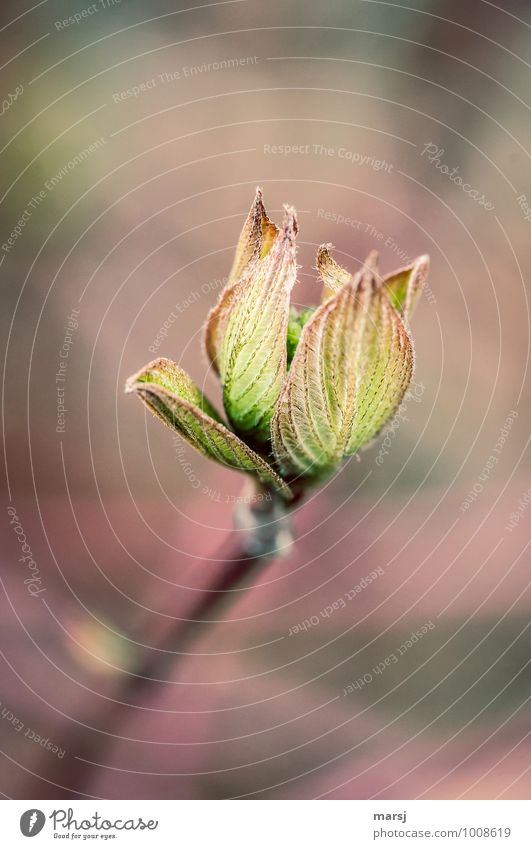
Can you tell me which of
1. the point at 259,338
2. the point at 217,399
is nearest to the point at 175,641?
the point at 217,399

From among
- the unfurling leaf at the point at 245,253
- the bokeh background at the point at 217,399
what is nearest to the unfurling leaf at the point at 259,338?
the unfurling leaf at the point at 245,253

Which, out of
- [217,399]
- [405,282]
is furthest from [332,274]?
[217,399]

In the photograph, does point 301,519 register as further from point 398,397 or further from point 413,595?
point 398,397

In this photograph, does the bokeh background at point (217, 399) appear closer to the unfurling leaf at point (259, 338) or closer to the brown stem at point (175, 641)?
the brown stem at point (175, 641)

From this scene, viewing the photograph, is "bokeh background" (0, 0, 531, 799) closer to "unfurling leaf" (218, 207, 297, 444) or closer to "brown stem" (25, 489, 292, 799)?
"brown stem" (25, 489, 292, 799)

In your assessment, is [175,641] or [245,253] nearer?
[245,253]

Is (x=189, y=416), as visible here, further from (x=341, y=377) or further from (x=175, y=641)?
(x=175, y=641)

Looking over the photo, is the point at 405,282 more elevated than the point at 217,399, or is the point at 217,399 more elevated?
the point at 217,399
